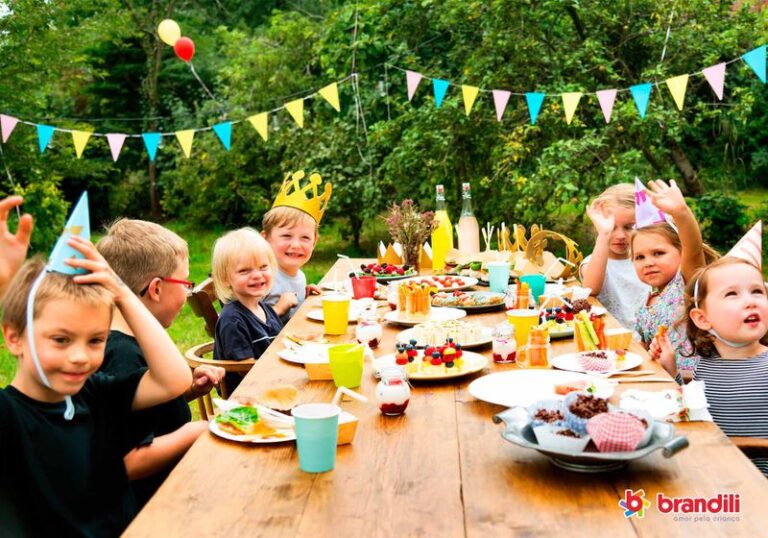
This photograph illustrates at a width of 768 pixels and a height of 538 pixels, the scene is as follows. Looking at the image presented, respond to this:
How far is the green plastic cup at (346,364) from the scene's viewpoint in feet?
6.99

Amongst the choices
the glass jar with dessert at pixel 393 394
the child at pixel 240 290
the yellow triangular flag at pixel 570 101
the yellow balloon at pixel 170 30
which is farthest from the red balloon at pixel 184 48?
the glass jar with dessert at pixel 393 394

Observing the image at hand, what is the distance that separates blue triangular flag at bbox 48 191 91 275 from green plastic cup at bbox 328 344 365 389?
0.69 metres

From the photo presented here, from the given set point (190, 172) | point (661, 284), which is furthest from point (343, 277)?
point (190, 172)

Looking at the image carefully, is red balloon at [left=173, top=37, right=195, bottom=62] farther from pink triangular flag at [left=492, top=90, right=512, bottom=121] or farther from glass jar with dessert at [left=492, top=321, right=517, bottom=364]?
glass jar with dessert at [left=492, top=321, right=517, bottom=364]

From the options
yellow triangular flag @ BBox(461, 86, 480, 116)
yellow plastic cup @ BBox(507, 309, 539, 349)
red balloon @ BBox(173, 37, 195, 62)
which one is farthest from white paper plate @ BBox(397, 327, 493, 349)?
red balloon @ BBox(173, 37, 195, 62)

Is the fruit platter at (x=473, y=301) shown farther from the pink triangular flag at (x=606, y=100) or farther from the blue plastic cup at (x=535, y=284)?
the pink triangular flag at (x=606, y=100)

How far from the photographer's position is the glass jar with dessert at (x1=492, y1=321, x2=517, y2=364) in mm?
2359

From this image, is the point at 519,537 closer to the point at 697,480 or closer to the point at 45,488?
the point at 697,480

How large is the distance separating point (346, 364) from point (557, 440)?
0.73 metres

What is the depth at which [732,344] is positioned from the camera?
2.37m

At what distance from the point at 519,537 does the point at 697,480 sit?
40 centimetres

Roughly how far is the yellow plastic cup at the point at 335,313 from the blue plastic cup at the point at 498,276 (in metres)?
0.93

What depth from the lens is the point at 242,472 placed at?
5.35 ft

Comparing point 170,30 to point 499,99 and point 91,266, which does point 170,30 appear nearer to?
point 499,99
